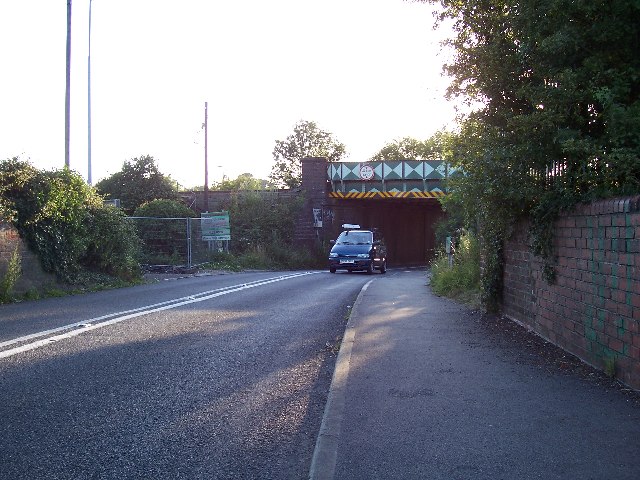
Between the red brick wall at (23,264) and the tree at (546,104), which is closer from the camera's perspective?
the tree at (546,104)

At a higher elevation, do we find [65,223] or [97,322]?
[65,223]

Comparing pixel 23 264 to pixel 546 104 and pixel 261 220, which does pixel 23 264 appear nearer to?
pixel 546 104

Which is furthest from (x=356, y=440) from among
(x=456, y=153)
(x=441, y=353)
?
(x=456, y=153)

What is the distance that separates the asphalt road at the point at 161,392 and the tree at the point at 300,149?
2629 inches

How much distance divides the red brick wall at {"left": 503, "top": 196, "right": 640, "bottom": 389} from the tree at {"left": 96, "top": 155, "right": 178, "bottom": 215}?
32.5 m

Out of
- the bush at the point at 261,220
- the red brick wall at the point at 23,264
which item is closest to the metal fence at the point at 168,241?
the bush at the point at 261,220

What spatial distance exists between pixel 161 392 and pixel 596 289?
14.3 ft

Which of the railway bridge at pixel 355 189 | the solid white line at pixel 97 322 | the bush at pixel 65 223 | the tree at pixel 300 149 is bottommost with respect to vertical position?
the solid white line at pixel 97 322

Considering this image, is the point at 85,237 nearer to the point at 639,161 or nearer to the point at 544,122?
the point at 544,122

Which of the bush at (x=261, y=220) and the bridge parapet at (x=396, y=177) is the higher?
the bridge parapet at (x=396, y=177)

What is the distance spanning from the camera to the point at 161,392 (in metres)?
6.27

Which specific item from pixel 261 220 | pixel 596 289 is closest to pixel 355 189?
pixel 261 220

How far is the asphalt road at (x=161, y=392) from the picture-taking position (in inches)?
178

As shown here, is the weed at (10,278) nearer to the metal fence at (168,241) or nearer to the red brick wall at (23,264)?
the red brick wall at (23,264)
